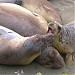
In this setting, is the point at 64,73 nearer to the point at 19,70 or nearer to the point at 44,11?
the point at 19,70

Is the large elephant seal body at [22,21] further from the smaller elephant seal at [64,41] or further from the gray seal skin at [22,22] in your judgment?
the smaller elephant seal at [64,41]

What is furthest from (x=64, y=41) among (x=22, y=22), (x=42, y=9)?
(x=42, y=9)

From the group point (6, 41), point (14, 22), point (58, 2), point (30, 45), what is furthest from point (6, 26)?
point (58, 2)

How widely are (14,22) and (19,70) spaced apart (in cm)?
83

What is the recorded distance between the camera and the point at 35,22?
4.78m

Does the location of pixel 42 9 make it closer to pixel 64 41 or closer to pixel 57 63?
pixel 64 41

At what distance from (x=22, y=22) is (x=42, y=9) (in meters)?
0.82

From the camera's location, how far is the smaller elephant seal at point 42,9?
5.31m

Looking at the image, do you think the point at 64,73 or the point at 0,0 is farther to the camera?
the point at 0,0

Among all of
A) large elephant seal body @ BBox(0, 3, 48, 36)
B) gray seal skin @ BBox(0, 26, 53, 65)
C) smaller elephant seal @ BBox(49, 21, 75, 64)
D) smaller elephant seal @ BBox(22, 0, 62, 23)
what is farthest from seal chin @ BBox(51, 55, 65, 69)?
smaller elephant seal @ BBox(22, 0, 62, 23)

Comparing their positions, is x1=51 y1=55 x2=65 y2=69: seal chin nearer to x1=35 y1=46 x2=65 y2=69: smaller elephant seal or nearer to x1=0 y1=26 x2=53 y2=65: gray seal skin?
x1=35 y1=46 x2=65 y2=69: smaller elephant seal

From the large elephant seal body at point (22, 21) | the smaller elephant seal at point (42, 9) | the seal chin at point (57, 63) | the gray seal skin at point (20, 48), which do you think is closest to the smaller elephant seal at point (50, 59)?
the seal chin at point (57, 63)

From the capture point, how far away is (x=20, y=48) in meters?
4.12

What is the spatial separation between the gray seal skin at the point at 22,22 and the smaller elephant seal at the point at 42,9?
1.28 ft
